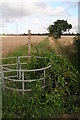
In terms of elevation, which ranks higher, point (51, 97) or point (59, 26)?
point (59, 26)

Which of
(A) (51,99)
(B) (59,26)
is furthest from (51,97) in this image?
(B) (59,26)

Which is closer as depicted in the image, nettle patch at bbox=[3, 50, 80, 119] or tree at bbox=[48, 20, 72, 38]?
nettle patch at bbox=[3, 50, 80, 119]

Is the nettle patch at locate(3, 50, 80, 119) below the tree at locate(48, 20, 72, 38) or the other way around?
below

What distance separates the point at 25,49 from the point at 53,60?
525 cm

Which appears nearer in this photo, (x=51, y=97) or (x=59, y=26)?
(x=51, y=97)

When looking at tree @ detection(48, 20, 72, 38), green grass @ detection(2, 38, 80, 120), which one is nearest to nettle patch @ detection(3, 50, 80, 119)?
green grass @ detection(2, 38, 80, 120)

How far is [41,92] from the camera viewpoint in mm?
5242

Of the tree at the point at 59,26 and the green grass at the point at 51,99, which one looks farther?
the tree at the point at 59,26

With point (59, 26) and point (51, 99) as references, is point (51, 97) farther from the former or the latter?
point (59, 26)

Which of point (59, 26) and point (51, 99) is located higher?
point (59, 26)

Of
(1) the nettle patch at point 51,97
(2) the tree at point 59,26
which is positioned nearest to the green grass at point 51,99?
(1) the nettle patch at point 51,97

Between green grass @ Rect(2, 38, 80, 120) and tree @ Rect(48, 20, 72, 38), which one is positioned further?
tree @ Rect(48, 20, 72, 38)

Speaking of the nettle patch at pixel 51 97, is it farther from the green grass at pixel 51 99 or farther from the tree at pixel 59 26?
the tree at pixel 59 26

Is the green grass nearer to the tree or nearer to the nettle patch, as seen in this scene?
the nettle patch
